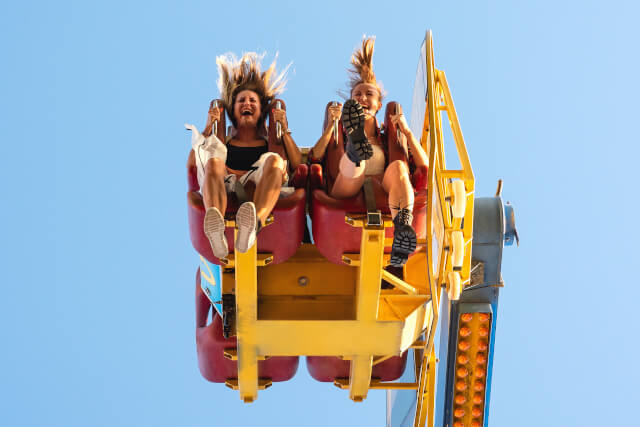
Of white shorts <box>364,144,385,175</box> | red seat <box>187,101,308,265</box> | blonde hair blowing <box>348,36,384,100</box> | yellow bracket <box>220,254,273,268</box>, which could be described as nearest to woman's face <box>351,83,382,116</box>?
blonde hair blowing <box>348,36,384,100</box>

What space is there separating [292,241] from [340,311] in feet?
2.40

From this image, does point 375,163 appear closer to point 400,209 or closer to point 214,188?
point 400,209

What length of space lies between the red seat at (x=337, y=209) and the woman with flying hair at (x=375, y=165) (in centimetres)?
7

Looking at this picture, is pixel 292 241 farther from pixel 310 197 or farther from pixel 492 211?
pixel 492 211

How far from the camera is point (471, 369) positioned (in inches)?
353

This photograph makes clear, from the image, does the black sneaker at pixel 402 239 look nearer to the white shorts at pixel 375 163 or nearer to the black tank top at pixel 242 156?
the white shorts at pixel 375 163

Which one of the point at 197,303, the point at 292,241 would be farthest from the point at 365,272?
the point at 197,303

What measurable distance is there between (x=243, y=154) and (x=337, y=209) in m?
1.04

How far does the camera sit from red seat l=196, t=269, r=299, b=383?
30.7 ft

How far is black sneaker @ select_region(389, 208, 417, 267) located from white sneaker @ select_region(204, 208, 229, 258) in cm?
108

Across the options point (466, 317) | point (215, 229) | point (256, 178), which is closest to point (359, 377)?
point (466, 317)

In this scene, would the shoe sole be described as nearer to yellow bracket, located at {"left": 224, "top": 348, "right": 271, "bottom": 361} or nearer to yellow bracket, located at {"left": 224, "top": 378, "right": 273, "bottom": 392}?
yellow bracket, located at {"left": 224, "top": 348, "right": 271, "bottom": 361}

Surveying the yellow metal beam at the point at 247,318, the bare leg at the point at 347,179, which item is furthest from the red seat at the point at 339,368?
the bare leg at the point at 347,179

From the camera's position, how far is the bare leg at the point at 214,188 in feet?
26.3
